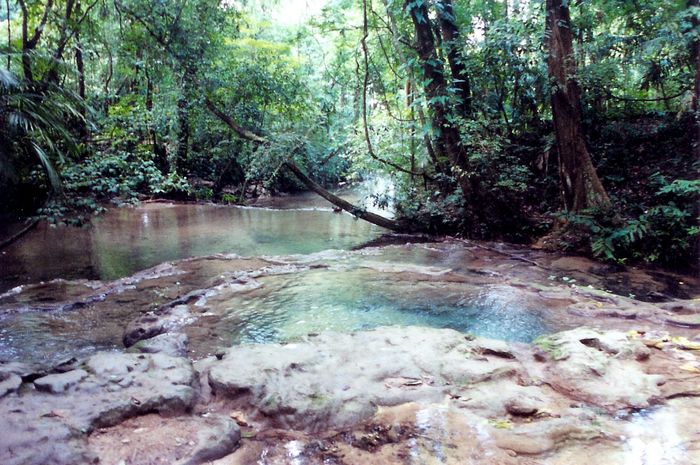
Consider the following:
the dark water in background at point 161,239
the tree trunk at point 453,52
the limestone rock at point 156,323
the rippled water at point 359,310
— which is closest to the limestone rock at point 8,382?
the limestone rock at point 156,323

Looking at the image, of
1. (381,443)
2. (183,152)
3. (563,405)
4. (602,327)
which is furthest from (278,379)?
(183,152)

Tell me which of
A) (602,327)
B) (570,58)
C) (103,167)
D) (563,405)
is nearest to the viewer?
(563,405)

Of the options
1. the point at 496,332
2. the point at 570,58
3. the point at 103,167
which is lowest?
the point at 496,332

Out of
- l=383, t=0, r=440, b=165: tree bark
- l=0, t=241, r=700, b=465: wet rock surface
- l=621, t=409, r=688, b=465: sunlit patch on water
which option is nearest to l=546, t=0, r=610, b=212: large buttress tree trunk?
l=383, t=0, r=440, b=165: tree bark

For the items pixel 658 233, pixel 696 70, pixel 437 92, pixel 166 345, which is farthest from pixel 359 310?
pixel 696 70

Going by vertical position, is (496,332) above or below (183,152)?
below

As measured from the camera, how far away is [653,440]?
2.70 m

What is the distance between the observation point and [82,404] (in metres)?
2.85

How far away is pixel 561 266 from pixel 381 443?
5.94 m

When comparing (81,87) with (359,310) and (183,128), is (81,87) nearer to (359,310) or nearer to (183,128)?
(183,128)

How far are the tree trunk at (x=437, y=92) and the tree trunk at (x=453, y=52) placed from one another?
1.15 ft

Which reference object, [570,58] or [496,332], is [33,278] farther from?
[570,58]

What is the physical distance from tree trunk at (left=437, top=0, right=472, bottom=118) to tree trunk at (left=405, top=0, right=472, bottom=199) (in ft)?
1.15

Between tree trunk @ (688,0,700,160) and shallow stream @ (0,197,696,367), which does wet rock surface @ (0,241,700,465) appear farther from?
tree trunk @ (688,0,700,160)
